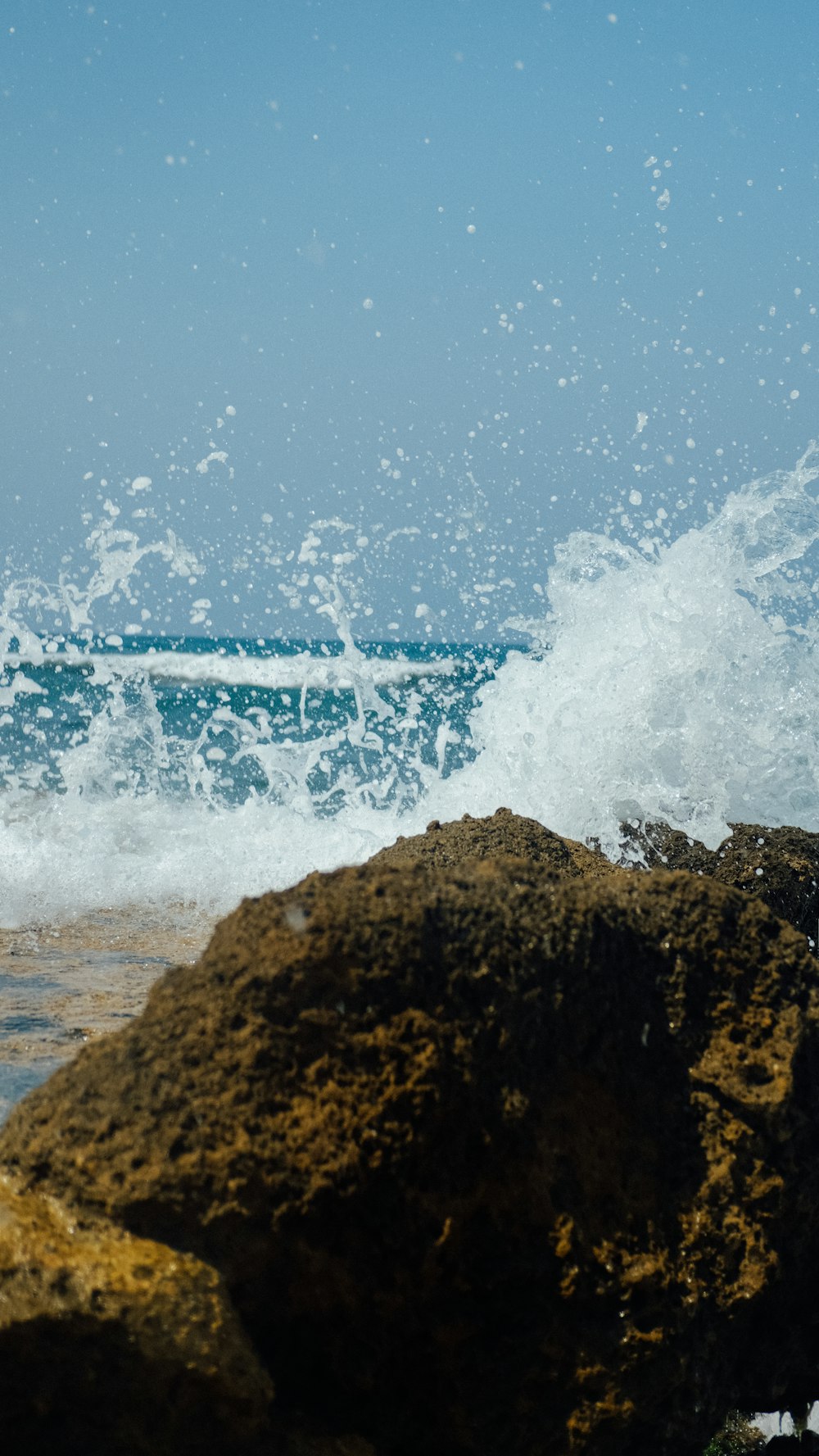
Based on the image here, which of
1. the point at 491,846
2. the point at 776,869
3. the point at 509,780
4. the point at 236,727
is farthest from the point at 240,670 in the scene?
the point at 491,846

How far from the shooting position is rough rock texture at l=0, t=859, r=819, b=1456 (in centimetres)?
150

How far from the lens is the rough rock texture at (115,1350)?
1.37 m

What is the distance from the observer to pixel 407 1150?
1.54 metres

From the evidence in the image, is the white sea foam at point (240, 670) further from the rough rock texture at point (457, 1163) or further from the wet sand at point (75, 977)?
the rough rock texture at point (457, 1163)

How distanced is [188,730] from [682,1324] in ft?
55.0

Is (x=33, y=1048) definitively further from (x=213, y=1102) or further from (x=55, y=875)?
(x=55, y=875)

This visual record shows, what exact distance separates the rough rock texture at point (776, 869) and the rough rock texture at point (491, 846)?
1.64ft

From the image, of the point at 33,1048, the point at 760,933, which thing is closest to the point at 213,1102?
the point at 760,933

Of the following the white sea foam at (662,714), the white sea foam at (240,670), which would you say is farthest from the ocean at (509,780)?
the white sea foam at (240,670)

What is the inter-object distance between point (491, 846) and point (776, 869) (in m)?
1.04

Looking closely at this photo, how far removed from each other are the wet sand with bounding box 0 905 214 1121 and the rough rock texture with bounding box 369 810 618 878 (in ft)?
3.09

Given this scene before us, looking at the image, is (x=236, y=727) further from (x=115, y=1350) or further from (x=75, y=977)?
(x=115, y=1350)

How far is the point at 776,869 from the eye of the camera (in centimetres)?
341

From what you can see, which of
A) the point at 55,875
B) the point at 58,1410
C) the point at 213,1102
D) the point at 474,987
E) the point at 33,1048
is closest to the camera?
the point at 58,1410
